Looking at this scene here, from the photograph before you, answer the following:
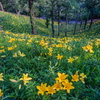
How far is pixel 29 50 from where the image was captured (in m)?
2.83

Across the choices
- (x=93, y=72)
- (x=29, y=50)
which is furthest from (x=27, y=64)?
(x=93, y=72)

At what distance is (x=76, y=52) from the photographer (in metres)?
2.70

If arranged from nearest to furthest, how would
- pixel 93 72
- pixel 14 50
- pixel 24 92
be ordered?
1. pixel 24 92
2. pixel 93 72
3. pixel 14 50

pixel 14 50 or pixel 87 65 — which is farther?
pixel 14 50

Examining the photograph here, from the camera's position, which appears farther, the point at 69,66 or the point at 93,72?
the point at 69,66

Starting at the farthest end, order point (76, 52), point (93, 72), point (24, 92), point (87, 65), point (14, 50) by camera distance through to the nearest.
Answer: point (76, 52), point (14, 50), point (87, 65), point (93, 72), point (24, 92)

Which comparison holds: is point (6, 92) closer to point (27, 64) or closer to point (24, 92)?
point (24, 92)

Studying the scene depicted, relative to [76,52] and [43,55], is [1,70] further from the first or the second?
[76,52]

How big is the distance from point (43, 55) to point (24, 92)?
1090 mm

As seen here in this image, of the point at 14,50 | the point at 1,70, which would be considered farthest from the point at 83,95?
the point at 14,50

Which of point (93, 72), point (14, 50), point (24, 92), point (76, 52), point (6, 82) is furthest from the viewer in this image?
point (76, 52)

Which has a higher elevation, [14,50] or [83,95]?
[14,50]

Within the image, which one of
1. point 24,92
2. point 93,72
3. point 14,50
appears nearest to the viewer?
point 24,92

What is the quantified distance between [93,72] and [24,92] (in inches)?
46.6
